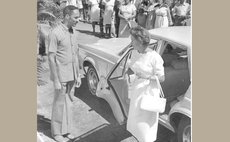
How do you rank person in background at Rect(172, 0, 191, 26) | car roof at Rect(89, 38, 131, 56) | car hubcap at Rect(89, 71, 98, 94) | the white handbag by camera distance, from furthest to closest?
1. car hubcap at Rect(89, 71, 98, 94)
2. car roof at Rect(89, 38, 131, 56)
3. person in background at Rect(172, 0, 191, 26)
4. the white handbag

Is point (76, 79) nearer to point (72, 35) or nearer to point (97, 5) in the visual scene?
point (72, 35)

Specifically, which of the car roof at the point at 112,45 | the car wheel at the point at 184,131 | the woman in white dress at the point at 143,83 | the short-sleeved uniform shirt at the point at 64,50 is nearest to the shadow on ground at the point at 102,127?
the short-sleeved uniform shirt at the point at 64,50

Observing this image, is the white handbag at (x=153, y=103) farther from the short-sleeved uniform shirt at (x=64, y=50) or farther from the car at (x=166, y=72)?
the short-sleeved uniform shirt at (x=64, y=50)

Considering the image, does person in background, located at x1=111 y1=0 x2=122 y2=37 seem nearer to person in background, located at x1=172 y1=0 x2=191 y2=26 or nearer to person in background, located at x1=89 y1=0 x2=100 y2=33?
person in background, located at x1=89 y1=0 x2=100 y2=33

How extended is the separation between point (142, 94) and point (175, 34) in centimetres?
90

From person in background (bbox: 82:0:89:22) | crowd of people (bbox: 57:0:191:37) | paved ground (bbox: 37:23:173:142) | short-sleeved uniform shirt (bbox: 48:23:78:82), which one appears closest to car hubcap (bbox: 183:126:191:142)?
paved ground (bbox: 37:23:173:142)

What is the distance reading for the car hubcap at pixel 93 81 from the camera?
240 inches

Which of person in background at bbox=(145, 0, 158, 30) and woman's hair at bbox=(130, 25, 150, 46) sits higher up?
→ person in background at bbox=(145, 0, 158, 30)

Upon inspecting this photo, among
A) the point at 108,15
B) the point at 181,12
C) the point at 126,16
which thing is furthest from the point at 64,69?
the point at 181,12

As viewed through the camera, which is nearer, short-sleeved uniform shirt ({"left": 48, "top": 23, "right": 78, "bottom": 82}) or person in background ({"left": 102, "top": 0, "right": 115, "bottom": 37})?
short-sleeved uniform shirt ({"left": 48, "top": 23, "right": 78, "bottom": 82})

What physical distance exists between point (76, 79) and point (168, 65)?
132 centimetres

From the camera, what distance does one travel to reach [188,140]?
550 cm

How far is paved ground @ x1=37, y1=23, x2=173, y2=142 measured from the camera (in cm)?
602

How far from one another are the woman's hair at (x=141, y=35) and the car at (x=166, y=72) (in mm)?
214
